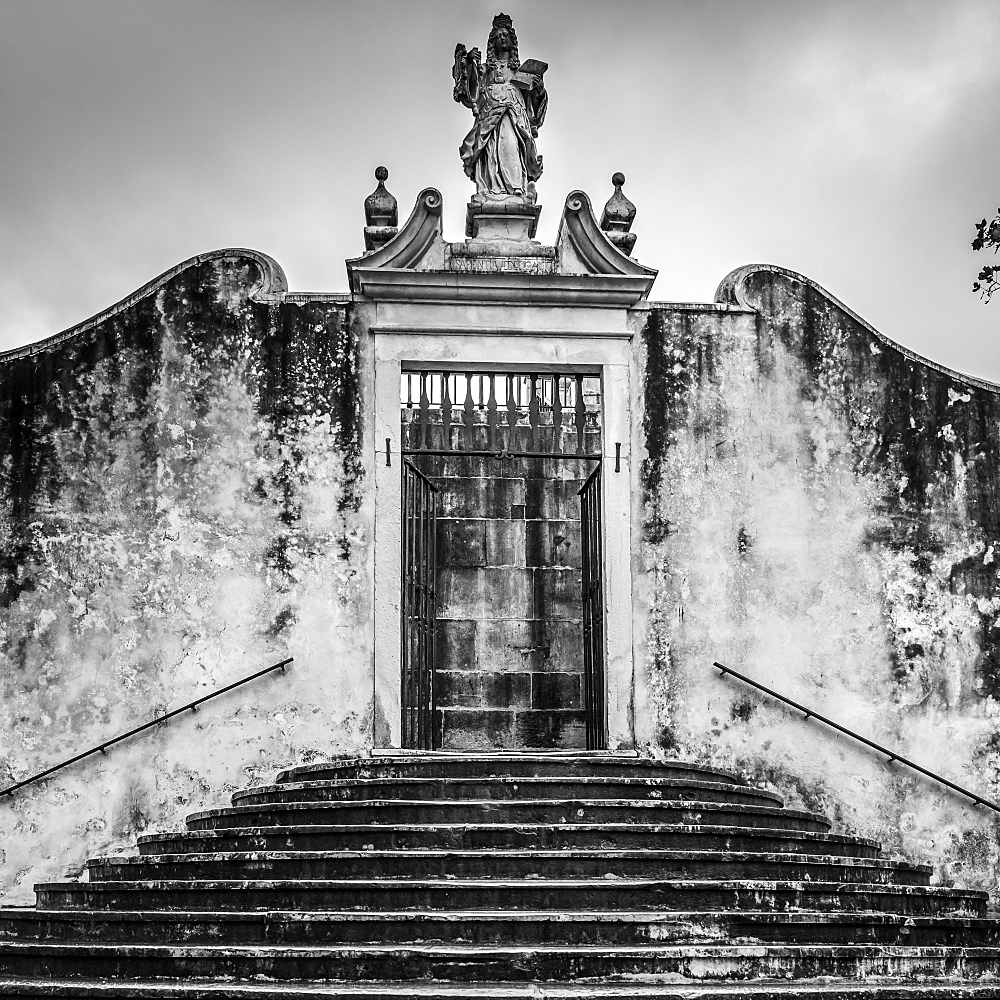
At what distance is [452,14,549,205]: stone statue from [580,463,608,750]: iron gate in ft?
7.54

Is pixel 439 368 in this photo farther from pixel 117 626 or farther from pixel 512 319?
pixel 117 626

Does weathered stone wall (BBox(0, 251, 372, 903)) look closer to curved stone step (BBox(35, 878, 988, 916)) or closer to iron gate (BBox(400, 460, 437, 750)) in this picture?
iron gate (BBox(400, 460, 437, 750))

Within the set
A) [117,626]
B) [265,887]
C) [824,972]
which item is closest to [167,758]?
[117,626]

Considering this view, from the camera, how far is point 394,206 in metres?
12.2

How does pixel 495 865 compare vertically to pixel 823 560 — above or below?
below

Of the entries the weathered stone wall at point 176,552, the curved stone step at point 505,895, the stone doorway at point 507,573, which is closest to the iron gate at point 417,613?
the weathered stone wall at point 176,552

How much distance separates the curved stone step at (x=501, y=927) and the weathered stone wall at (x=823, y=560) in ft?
10.4

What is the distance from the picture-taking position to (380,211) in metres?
12.1

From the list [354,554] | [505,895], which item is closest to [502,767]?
[505,895]

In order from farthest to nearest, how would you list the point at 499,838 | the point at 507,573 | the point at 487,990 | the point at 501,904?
the point at 507,573 < the point at 499,838 < the point at 501,904 < the point at 487,990

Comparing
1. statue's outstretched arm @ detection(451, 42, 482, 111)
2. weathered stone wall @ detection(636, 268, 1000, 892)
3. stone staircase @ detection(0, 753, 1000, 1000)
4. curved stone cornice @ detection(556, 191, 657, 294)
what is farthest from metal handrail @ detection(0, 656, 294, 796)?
statue's outstretched arm @ detection(451, 42, 482, 111)

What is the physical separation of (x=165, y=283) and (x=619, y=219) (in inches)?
136

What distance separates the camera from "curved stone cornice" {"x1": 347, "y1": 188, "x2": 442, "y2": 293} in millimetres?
11742

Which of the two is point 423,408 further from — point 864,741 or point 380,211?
point 864,741
